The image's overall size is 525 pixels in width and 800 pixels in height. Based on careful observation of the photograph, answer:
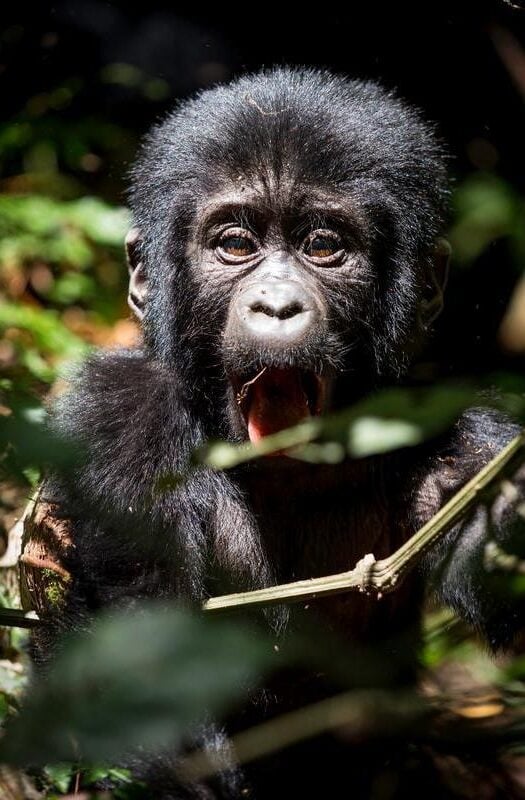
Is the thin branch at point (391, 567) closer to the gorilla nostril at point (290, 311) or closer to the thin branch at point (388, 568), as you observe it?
the thin branch at point (388, 568)

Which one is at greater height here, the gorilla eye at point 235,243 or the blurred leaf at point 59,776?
the gorilla eye at point 235,243

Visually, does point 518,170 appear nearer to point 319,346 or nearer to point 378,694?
point 319,346

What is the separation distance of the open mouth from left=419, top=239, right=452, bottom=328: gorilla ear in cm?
74

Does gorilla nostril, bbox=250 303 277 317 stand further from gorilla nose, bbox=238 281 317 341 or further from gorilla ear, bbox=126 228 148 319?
gorilla ear, bbox=126 228 148 319

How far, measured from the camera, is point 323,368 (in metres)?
3.86

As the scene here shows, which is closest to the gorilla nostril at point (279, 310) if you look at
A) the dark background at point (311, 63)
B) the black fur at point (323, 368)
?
the black fur at point (323, 368)

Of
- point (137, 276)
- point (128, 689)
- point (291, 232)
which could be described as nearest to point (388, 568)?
point (128, 689)

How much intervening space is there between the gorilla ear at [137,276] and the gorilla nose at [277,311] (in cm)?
81

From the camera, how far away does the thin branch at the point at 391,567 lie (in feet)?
7.24

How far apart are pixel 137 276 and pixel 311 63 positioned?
3146 millimetres

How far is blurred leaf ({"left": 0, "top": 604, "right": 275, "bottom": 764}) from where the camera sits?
1.26 metres

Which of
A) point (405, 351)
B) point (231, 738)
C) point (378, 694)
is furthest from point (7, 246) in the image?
point (378, 694)

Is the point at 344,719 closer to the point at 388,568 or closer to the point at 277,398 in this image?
the point at 388,568

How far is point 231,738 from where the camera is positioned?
4.38 m
